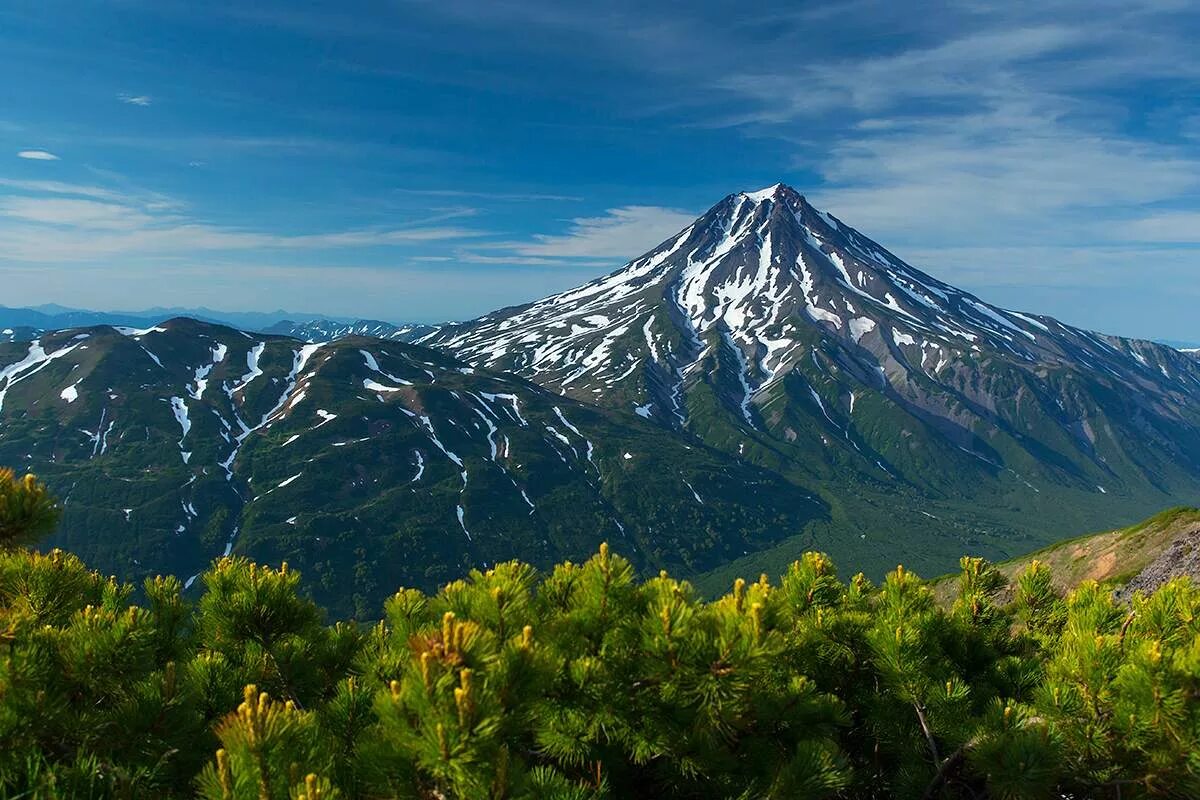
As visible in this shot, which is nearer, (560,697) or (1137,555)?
(560,697)

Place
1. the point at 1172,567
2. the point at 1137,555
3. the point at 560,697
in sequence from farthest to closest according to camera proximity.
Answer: the point at 1137,555 < the point at 1172,567 < the point at 560,697

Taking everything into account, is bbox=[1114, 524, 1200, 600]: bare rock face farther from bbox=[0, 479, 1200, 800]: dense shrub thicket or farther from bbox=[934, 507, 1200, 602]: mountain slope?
bbox=[0, 479, 1200, 800]: dense shrub thicket

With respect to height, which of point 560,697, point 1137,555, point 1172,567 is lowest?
point 1137,555

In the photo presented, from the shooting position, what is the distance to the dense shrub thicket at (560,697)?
4785mm

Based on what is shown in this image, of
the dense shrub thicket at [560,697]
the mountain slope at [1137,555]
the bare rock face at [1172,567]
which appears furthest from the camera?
the mountain slope at [1137,555]

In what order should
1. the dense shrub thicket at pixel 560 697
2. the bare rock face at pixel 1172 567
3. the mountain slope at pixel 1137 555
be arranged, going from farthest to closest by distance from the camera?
the mountain slope at pixel 1137 555, the bare rock face at pixel 1172 567, the dense shrub thicket at pixel 560 697

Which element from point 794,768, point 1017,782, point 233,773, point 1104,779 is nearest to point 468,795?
point 233,773

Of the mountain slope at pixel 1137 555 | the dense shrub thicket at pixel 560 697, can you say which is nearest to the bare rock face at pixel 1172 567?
the mountain slope at pixel 1137 555

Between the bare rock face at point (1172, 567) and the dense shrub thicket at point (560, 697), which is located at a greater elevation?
the dense shrub thicket at point (560, 697)

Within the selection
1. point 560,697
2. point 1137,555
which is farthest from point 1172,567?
point 560,697

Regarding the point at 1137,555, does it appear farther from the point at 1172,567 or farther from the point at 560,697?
the point at 560,697

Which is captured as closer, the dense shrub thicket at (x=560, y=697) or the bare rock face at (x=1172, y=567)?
the dense shrub thicket at (x=560, y=697)

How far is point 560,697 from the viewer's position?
20.4 ft

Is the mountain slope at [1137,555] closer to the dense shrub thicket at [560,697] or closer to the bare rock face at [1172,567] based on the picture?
the bare rock face at [1172,567]
